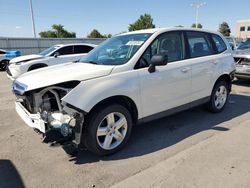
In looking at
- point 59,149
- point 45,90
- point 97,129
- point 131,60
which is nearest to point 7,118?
point 59,149

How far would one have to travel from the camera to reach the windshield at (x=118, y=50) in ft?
12.3

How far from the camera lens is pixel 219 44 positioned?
5320 millimetres

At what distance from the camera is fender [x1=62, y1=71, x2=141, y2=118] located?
3.04m

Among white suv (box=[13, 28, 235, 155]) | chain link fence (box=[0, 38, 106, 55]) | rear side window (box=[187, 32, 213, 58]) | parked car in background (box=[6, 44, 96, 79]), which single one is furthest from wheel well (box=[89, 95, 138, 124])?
chain link fence (box=[0, 38, 106, 55])

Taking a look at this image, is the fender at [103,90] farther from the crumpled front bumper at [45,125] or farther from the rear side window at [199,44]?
the rear side window at [199,44]

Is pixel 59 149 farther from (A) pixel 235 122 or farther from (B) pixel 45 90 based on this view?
(A) pixel 235 122

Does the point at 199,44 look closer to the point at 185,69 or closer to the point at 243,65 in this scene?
the point at 185,69

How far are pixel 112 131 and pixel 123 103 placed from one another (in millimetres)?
450

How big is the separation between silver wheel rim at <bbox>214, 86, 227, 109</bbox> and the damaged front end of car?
3.41 metres

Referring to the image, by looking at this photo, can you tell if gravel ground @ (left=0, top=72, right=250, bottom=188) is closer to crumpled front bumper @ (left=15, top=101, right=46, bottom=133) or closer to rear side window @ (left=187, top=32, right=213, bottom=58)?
crumpled front bumper @ (left=15, top=101, right=46, bottom=133)

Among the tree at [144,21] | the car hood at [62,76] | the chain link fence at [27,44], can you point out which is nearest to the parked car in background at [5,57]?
the chain link fence at [27,44]

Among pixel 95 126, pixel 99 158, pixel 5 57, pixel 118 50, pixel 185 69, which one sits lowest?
pixel 99 158

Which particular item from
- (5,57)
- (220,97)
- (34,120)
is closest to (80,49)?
(5,57)

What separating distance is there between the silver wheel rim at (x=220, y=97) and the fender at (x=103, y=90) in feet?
7.94
